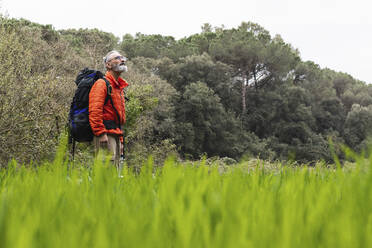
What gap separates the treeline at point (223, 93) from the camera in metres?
28.6

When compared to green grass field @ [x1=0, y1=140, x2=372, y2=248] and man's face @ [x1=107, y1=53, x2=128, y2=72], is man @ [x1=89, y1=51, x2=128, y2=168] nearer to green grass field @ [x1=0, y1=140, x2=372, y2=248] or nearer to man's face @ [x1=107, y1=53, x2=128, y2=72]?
man's face @ [x1=107, y1=53, x2=128, y2=72]

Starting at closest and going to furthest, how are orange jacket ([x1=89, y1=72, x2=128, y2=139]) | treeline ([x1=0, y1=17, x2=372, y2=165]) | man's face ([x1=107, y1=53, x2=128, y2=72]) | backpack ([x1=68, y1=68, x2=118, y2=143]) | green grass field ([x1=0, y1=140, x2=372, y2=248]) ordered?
green grass field ([x1=0, y1=140, x2=372, y2=248]) < orange jacket ([x1=89, y1=72, x2=128, y2=139]) < backpack ([x1=68, y1=68, x2=118, y2=143]) < man's face ([x1=107, y1=53, x2=128, y2=72]) < treeline ([x1=0, y1=17, x2=372, y2=165])

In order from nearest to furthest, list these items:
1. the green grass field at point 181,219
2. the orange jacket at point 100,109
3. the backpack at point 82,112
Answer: the green grass field at point 181,219, the orange jacket at point 100,109, the backpack at point 82,112

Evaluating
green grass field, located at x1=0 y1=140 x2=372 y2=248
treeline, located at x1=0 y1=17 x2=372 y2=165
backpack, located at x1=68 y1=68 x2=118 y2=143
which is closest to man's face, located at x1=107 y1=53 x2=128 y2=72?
backpack, located at x1=68 y1=68 x2=118 y2=143

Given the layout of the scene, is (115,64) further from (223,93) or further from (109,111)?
(223,93)

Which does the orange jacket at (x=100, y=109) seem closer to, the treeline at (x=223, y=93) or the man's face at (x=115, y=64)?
the man's face at (x=115, y=64)

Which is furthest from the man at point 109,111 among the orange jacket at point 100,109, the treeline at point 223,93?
the treeline at point 223,93

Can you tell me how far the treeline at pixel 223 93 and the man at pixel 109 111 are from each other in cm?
1616

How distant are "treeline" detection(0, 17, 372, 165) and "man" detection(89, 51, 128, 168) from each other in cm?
1616

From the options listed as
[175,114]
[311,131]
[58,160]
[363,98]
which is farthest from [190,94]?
[58,160]

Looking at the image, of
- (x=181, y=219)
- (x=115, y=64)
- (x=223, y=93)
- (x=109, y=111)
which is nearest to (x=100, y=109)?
(x=109, y=111)

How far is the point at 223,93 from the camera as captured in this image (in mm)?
46250

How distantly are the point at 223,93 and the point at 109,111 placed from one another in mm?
42144

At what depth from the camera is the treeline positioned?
93.9ft
